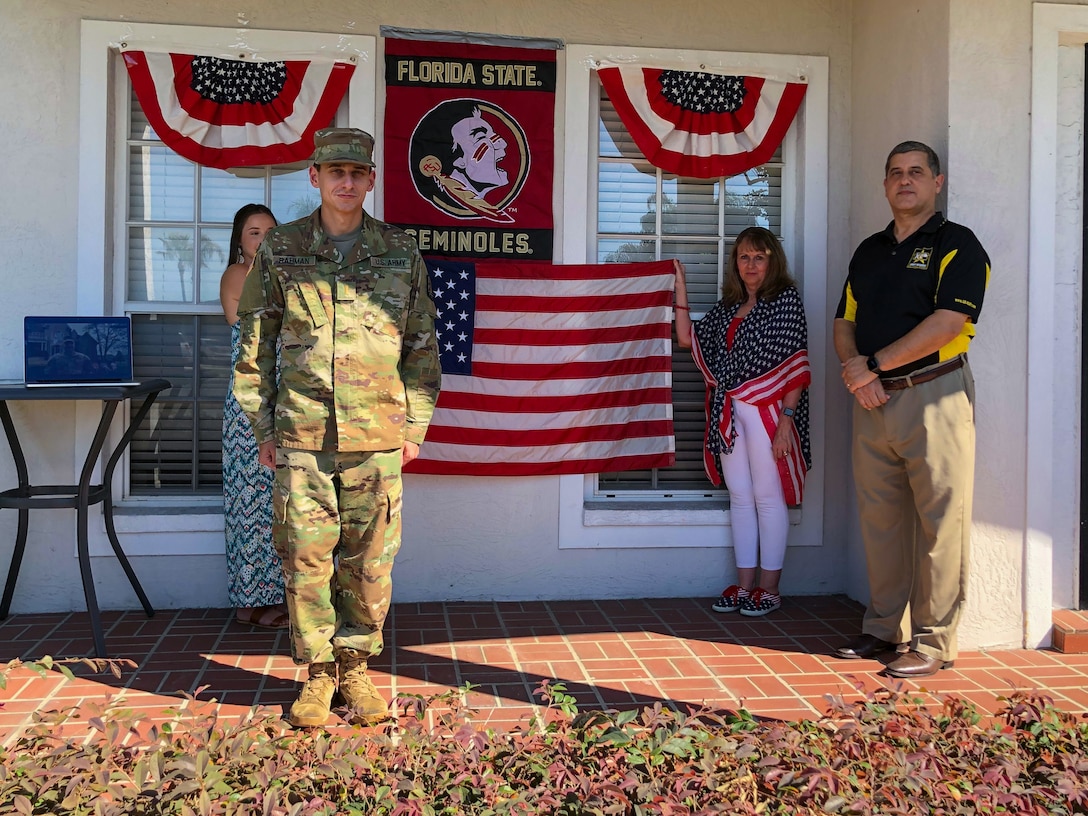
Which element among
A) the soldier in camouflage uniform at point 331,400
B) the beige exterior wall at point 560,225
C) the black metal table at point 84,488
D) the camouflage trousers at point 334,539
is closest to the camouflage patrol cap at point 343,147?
the soldier in camouflage uniform at point 331,400

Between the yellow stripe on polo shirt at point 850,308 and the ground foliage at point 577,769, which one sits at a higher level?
the yellow stripe on polo shirt at point 850,308

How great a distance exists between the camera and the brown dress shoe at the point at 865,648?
4523 mm

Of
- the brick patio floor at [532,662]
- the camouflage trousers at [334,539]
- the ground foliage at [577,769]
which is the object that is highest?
the camouflage trousers at [334,539]

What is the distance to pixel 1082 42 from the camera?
4828 millimetres

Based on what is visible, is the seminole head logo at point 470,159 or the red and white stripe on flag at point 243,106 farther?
the seminole head logo at point 470,159

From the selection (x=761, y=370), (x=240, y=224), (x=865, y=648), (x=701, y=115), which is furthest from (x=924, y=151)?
(x=240, y=224)

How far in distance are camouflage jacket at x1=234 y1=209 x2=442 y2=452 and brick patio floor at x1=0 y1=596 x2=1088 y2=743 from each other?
1.09 meters

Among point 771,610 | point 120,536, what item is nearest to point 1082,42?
point 771,610

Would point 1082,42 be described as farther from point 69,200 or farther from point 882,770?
point 69,200

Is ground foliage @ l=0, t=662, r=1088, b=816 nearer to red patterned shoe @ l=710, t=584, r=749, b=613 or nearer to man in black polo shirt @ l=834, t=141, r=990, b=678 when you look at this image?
man in black polo shirt @ l=834, t=141, r=990, b=678

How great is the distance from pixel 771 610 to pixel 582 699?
1737 millimetres

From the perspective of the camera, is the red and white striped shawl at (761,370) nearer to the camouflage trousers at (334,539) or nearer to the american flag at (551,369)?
the american flag at (551,369)

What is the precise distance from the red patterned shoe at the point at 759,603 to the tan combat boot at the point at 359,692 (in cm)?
223

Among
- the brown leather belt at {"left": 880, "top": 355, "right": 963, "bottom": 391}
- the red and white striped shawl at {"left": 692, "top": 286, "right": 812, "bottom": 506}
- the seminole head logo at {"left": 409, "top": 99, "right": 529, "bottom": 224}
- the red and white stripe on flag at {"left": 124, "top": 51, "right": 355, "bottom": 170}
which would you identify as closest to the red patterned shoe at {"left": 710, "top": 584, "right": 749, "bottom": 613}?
the red and white striped shawl at {"left": 692, "top": 286, "right": 812, "bottom": 506}
